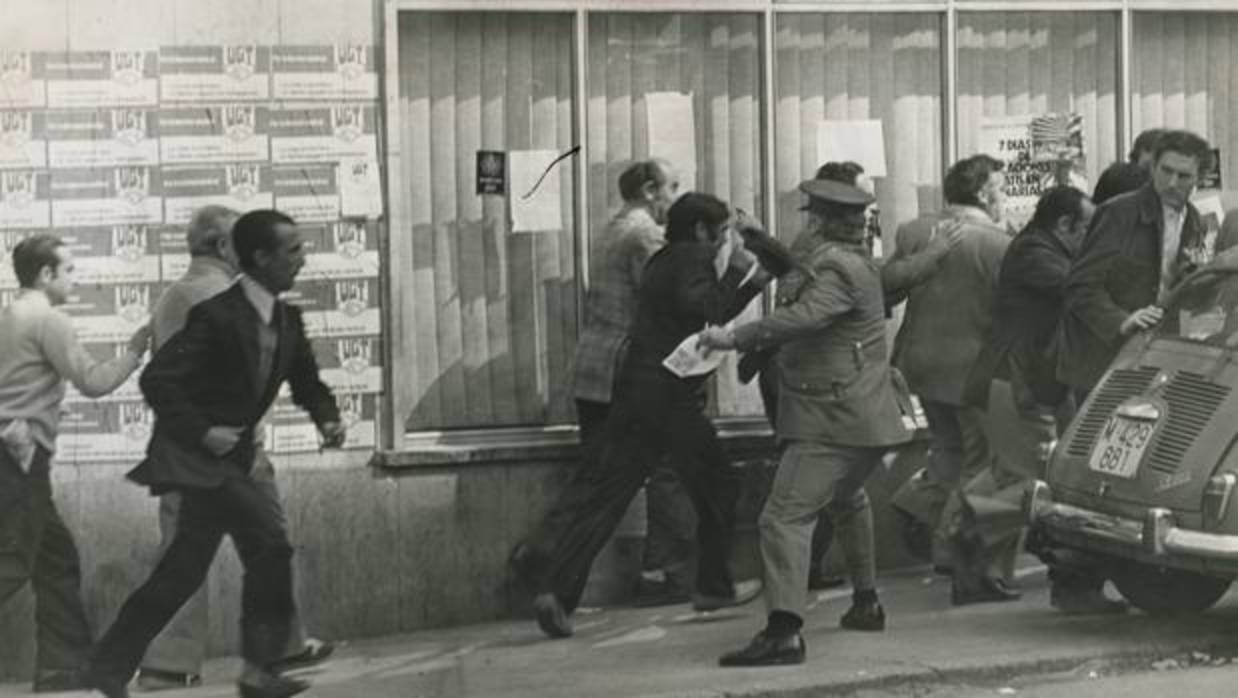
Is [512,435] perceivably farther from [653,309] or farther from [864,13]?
[864,13]

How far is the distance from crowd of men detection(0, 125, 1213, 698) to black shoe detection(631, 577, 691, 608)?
0.07 ft

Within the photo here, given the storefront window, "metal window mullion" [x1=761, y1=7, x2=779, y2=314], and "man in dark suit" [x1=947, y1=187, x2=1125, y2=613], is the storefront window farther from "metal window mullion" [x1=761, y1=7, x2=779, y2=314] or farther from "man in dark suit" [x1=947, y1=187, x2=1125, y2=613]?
"man in dark suit" [x1=947, y1=187, x2=1125, y2=613]

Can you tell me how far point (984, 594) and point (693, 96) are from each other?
9.42 ft

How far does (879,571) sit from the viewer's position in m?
12.4

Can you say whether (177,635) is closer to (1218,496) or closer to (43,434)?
(43,434)

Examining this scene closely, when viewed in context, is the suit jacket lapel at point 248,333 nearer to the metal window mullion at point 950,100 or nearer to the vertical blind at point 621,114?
the vertical blind at point 621,114

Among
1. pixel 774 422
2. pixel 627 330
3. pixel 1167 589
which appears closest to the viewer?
pixel 1167 589

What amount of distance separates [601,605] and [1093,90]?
12.8 feet

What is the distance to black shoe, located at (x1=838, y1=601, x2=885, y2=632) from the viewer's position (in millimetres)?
10539

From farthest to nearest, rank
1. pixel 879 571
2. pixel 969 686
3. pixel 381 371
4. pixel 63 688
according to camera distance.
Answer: pixel 879 571 → pixel 381 371 → pixel 63 688 → pixel 969 686

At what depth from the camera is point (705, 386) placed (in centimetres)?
1134

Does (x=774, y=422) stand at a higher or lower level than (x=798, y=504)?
higher

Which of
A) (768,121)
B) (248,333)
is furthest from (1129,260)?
(248,333)

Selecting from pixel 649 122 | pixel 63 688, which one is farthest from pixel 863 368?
pixel 63 688
